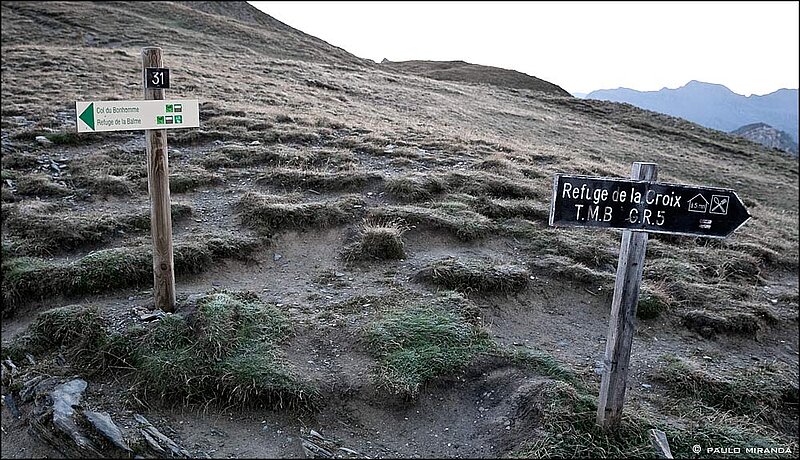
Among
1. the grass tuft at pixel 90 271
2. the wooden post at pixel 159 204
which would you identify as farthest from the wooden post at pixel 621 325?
the grass tuft at pixel 90 271

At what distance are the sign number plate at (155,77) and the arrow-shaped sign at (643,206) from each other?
4.20m

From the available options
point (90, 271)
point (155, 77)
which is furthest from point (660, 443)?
point (90, 271)

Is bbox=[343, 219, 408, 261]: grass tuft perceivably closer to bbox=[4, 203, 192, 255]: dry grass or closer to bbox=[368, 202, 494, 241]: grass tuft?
bbox=[368, 202, 494, 241]: grass tuft

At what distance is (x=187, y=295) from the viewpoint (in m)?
6.66

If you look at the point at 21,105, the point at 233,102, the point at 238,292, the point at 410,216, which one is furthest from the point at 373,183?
the point at 21,105

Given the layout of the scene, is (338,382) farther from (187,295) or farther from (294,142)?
(294,142)

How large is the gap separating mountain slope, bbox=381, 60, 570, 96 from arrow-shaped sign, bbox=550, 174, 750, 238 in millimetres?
47655

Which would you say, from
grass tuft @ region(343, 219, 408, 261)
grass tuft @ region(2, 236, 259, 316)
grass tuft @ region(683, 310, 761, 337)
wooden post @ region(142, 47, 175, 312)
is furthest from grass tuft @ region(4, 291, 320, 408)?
grass tuft @ region(683, 310, 761, 337)

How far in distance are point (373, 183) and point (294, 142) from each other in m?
3.95

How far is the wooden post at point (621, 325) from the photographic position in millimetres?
4480

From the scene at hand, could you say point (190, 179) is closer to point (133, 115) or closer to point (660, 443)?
point (133, 115)

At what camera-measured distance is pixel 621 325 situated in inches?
180

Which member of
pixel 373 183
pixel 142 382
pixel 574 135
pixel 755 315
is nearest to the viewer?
pixel 142 382

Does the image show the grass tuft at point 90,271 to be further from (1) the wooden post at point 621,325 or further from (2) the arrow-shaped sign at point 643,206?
(1) the wooden post at point 621,325
